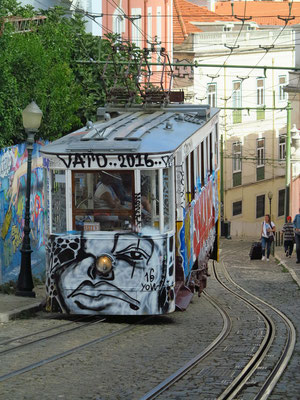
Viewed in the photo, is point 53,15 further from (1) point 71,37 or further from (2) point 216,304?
(2) point 216,304

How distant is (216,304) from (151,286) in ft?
13.9

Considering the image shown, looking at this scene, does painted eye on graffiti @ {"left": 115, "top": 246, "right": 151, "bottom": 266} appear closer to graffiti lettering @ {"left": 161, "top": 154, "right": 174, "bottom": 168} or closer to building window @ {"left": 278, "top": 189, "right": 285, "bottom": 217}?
graffiti lettering @ {"left": 161, "top": 154, "right": 174, "bottom": 168}

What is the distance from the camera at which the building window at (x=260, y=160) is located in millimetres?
60062

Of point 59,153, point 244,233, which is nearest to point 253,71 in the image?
point 244,233

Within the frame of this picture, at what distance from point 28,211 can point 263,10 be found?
5913 centimetres

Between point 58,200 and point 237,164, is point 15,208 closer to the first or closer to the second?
point 58,200

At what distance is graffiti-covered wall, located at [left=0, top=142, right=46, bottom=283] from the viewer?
17.3 meters

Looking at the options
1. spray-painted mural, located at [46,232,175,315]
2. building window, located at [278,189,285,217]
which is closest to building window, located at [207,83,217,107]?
building window, located at [278,189,285,217]

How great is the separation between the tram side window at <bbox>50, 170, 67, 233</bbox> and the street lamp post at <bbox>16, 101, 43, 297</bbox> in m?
2.18

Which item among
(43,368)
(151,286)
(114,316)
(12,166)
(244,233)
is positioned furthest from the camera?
(244,233)

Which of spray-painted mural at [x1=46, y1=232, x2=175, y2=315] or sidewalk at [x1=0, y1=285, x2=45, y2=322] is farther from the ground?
spray-painted mural at [x1=46, y1=232, x2=175, y2=315]

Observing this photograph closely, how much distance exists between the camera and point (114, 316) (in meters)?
15.1

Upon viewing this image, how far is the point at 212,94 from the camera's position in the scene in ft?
184

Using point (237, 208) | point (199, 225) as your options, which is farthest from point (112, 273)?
point (237, 208)
